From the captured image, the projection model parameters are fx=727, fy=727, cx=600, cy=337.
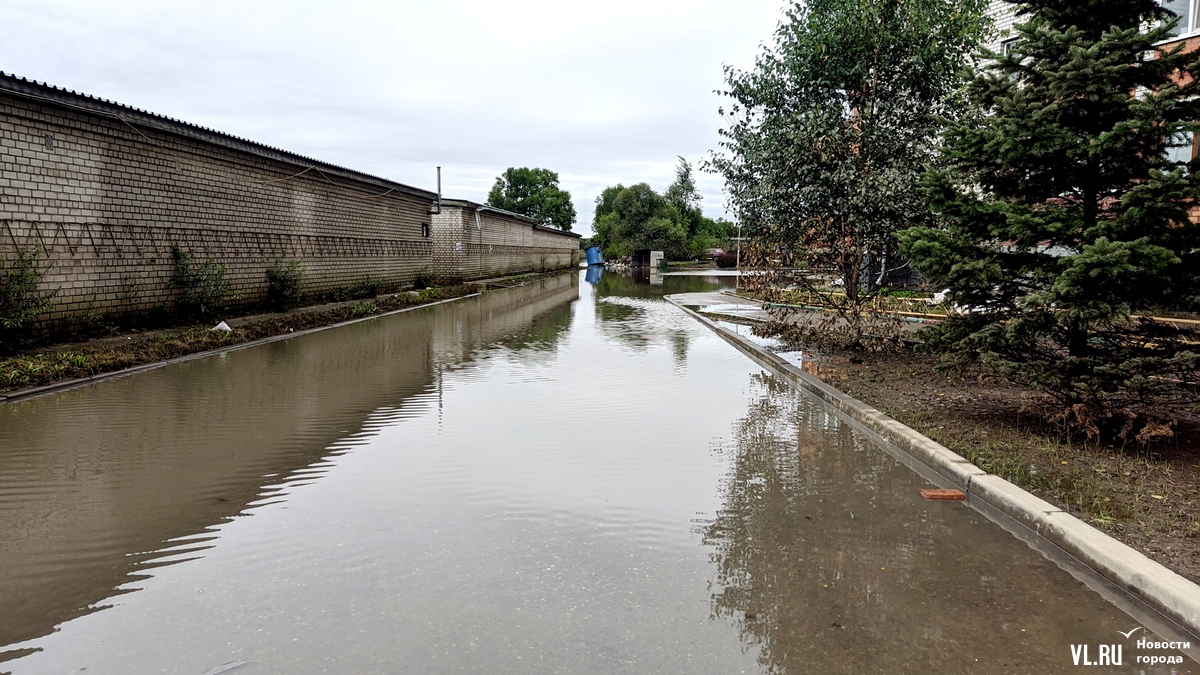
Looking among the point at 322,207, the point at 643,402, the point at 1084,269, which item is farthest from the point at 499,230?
the point at 1084,269

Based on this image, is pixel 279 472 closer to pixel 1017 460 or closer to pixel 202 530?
pixel 202 530

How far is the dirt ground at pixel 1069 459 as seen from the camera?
15.0ft

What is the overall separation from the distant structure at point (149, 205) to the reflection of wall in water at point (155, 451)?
3778mm

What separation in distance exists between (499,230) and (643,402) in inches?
1674

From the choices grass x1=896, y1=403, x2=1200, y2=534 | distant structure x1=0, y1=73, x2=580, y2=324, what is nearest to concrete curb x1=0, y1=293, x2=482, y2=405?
distant structure x1=0, y1=73, x2=580, y2=324

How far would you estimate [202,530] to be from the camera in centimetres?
473

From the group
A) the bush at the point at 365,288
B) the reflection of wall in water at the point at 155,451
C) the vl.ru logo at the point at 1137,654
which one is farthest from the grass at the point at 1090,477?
the bush at the point at 365,288

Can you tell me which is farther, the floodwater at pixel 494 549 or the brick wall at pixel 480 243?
the brick wall at pixel 480 243

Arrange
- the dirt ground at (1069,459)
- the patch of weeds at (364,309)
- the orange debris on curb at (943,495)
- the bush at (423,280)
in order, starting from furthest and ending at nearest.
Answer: the bush at (423,280) → the patch of weeds at (364,309) → the orange debris on curb at (943,495) → the dirt ground at (1069,459)

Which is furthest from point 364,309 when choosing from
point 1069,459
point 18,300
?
point 1069,459

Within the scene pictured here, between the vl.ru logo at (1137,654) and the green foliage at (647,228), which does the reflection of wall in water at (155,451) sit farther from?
the green foliage at (647,228)

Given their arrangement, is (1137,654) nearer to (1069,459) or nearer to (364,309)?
(1069,459)

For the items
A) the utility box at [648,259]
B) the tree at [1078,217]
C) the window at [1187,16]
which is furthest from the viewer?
the utility box at [648,259]

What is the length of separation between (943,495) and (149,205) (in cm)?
1639
